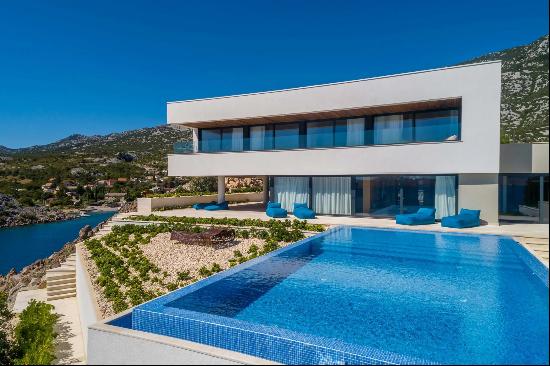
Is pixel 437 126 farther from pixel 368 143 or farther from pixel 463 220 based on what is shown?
pixel 463 220

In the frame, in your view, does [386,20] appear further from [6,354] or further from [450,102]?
[6,354]

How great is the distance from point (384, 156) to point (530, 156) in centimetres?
630

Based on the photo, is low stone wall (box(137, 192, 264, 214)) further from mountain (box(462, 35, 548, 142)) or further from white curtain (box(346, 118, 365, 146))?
mountain (box(462, 35, 548, 142))

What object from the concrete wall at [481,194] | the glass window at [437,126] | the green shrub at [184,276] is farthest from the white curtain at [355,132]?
the green shrub at [184,276]

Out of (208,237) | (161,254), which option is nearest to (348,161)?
(208,237)

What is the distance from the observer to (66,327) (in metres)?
13.1

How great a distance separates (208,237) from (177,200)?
12620 millimetres

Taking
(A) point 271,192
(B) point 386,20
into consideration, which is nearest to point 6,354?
(A) point 271,192

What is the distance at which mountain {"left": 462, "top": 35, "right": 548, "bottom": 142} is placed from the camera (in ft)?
18.9

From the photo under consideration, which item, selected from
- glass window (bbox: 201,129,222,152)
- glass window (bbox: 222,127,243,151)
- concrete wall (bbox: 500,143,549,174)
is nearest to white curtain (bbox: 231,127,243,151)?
glass window (bbox: 222,127,243,151)

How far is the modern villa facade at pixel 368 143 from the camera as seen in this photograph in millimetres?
17281

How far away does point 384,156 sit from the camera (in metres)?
19.2

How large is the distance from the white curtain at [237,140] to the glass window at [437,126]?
10.5 m

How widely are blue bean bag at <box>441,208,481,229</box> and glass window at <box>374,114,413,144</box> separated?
4481mm
